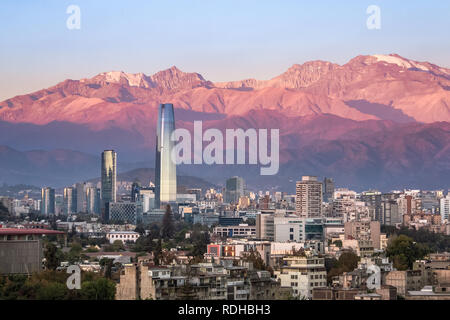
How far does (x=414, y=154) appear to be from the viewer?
16938cm

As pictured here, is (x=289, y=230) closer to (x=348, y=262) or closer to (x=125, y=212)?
(x=348, y=262)

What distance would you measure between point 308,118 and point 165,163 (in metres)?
63.1

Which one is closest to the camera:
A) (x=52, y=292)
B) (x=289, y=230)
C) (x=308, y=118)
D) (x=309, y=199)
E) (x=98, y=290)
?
(x=52, y=292)

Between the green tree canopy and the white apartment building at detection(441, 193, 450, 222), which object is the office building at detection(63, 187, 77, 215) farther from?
the green tree canopy

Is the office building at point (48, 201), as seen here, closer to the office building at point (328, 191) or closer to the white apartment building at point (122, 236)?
the office building at point (328, 191)

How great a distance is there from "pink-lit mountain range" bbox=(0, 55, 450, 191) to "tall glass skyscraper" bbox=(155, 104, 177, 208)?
3677 cm

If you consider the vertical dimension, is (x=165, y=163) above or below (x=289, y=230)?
above

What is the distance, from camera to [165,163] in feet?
389

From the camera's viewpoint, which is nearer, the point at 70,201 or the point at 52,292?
the point at 52,292

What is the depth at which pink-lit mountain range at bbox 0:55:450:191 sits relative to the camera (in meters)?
166

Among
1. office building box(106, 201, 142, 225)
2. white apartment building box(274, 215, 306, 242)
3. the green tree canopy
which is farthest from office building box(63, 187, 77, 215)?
the green tree canopy

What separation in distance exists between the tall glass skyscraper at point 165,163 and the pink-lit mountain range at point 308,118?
121ft

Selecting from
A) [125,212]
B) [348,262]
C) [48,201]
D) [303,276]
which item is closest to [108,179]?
[48,201]

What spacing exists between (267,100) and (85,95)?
89.8 feet
